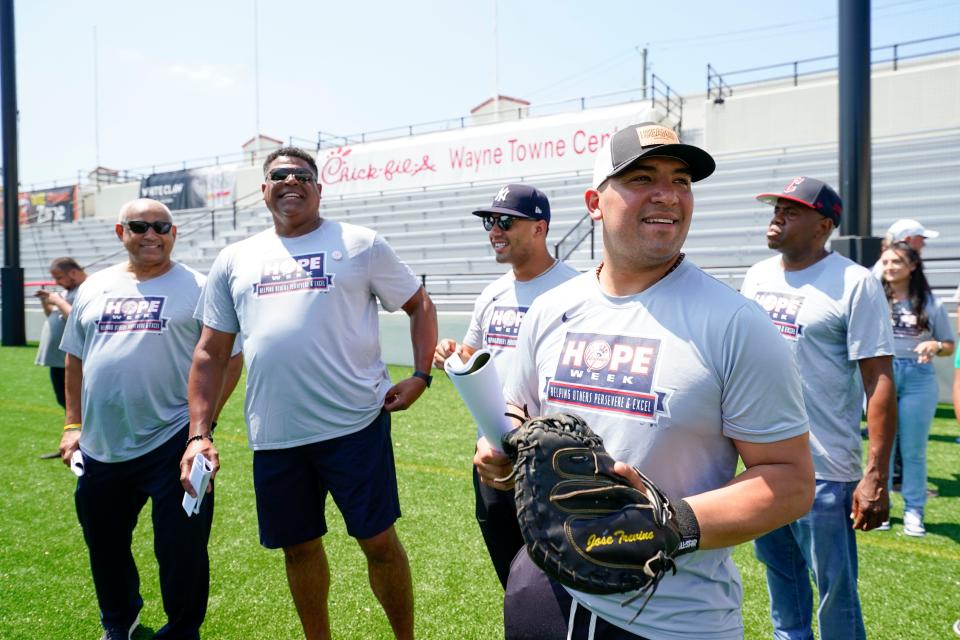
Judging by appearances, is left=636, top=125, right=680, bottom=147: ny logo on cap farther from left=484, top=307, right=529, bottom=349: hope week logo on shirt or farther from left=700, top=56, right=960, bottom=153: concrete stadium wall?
left=700, top=56, right=960, bottom=153: concrete stadium wall

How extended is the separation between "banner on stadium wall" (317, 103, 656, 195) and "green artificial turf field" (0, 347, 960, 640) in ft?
45.5

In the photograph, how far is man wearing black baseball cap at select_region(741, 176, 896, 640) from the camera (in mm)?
2428

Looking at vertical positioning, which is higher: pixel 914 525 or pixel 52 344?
pixel 52 344

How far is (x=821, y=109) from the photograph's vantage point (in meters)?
17.0

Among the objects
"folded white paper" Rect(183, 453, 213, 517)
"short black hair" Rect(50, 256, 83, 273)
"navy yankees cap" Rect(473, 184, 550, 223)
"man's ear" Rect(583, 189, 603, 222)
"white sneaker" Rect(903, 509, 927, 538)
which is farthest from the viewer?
"short black hair" Rect(50, 256, 83, 273)

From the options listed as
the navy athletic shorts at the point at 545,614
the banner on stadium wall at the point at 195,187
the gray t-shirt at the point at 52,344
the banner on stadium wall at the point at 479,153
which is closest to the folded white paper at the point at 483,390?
the navy athletic shorts at the point at 545,614

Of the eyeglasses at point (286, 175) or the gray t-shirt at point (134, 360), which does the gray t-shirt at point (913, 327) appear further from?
the gray t-shirt at point (134, 360)

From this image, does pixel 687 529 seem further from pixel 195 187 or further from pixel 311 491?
pixel 195 187

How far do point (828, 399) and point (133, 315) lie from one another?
2.89 m

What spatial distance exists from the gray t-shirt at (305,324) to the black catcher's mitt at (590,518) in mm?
1600

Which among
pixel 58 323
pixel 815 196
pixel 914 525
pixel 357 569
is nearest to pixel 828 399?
pixel 815 196

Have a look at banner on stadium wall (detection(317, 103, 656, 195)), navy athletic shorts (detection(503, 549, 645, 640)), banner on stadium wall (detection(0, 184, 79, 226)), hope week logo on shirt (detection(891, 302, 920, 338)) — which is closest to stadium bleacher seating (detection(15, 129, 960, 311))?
banner on stadium wall (detection(317, 103, 656, 195))

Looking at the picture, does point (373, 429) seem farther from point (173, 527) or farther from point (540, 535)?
point (540, 535)

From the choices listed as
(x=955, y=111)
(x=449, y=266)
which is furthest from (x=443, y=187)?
(x=955, y=111)
